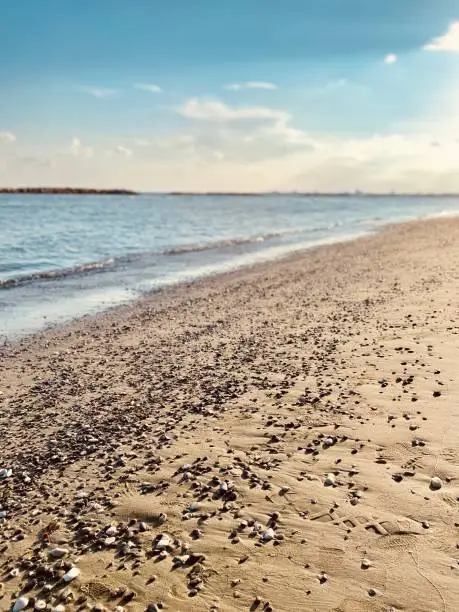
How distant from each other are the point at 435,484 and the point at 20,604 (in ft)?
13.5

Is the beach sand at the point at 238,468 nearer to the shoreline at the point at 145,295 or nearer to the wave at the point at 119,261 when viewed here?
the shoreline at the point at 145,295

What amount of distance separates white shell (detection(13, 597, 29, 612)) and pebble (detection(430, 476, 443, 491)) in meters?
4.00

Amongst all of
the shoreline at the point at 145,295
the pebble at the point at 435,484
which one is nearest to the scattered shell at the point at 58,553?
the pebble at the point at 435,484

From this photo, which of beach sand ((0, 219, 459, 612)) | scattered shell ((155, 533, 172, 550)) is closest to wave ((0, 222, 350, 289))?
beach sand ((0, 219, 459, 612))

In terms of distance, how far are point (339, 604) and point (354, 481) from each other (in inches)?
68.1

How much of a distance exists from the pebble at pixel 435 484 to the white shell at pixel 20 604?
13.1 ft

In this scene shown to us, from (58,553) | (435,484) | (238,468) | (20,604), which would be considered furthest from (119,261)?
(20,604)

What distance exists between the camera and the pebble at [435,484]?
18.4 feet

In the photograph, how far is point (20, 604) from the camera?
14.5 feet

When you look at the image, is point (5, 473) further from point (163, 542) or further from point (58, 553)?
point (163, 542)

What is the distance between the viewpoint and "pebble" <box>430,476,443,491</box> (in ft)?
18.4

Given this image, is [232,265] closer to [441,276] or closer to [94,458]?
[441,276]

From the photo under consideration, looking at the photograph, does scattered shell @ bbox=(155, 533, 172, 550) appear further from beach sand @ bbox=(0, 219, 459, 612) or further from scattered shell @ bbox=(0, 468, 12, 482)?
scattered shell @ bbox=(0, 468, 12, 482)

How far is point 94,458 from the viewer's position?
6840 mm
